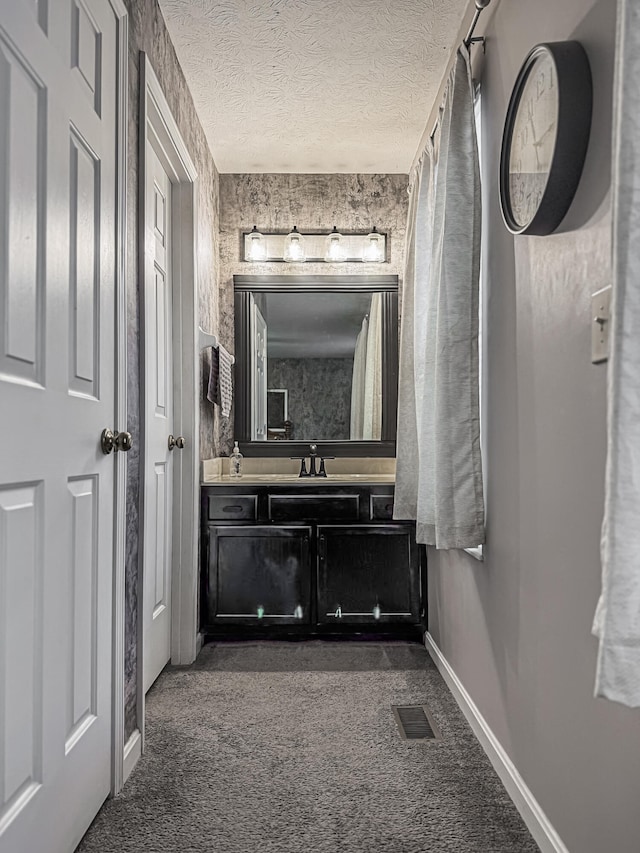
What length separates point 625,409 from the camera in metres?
0.88

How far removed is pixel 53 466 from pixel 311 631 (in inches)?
82.3

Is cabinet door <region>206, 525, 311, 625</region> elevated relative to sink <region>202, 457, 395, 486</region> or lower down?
lower down

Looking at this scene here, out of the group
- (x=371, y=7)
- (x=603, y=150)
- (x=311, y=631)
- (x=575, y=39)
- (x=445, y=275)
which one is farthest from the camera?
(x=311, y=631)

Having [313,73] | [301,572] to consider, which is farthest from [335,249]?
[301,572]

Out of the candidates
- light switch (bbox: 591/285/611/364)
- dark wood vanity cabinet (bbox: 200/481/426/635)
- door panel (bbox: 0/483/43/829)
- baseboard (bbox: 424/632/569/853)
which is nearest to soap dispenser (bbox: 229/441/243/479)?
dark wood vanity cabinet (bbox: 200/481/426/635)

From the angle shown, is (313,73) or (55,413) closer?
(55,413)

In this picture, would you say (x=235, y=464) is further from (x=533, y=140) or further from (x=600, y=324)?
(x=600, y=324)

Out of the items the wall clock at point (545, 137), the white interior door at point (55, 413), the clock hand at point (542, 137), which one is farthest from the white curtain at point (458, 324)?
the white interior door at point (55, 413)

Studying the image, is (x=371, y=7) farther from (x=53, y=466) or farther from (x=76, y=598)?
(x=76, y=598)

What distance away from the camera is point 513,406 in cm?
193

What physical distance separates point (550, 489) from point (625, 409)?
30.2 inches

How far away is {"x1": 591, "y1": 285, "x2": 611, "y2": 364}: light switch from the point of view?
1291 mm

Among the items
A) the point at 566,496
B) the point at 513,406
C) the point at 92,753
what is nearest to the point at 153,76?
the point at 513,406

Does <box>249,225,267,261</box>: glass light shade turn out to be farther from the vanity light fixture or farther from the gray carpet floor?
the gray carpet floor
